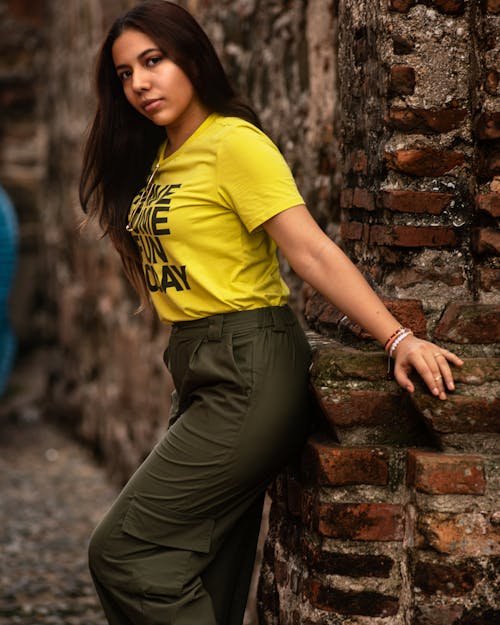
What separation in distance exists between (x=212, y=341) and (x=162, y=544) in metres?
0.42

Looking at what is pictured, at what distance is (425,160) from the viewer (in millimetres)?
2271

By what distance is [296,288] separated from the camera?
3.44 metres

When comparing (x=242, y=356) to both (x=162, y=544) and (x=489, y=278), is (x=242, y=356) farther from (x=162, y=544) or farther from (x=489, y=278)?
(x=489, y=278)

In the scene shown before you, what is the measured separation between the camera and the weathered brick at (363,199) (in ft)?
7.81

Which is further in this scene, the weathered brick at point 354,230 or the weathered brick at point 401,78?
the weathered brick at point 354,230

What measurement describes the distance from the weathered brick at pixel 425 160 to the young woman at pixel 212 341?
0.23 m

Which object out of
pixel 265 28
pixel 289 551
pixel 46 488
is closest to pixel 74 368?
pixel 46 488

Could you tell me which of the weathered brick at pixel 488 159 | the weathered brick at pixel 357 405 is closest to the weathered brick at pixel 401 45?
the weathered brick at pixel 488 159

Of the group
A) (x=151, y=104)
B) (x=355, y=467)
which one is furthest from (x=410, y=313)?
(x=151, y=104)

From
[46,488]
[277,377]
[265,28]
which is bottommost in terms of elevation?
[46,488]

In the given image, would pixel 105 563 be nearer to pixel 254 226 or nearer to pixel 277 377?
pixel 277 377

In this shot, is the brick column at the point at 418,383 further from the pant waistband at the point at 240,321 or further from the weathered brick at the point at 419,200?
the pant waistband at the point at 240,321

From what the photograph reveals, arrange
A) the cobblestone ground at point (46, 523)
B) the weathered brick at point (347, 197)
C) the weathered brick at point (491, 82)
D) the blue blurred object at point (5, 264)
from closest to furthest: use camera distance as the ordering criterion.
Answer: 1. the weathered brick at point (491, 82)
2. the weathered brick at point (347, 197)
3. the cobblestone ground at point (46, 523)
4. the blue blurred object at point (5, 264)

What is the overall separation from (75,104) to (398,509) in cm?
511
